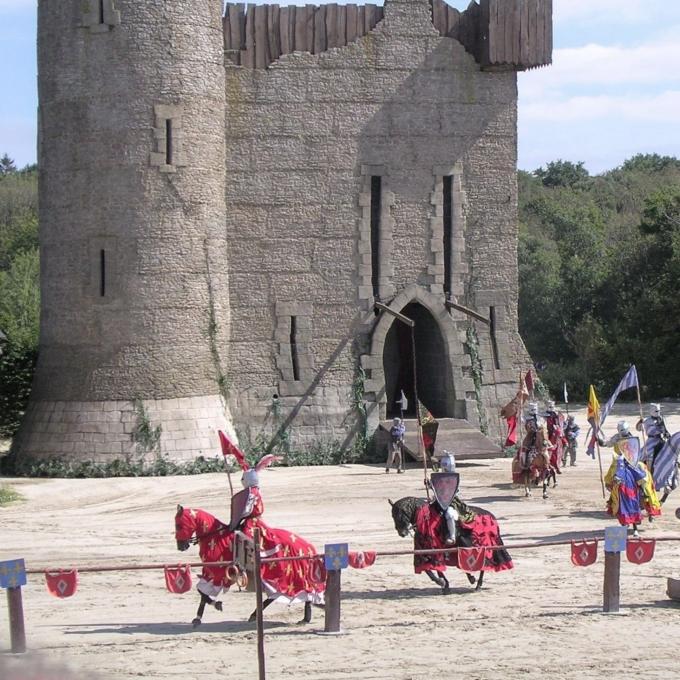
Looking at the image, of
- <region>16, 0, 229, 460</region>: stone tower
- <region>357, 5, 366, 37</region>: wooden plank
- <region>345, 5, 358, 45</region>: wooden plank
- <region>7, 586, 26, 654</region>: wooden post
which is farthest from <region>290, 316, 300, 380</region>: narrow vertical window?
<region>7, 586, 26, 654</region>: wooden post

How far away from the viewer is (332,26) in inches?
1035

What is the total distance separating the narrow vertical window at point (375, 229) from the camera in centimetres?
2655

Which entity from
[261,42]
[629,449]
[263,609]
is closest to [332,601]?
[263,609]

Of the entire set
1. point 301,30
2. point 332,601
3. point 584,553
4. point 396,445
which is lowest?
point 332,601

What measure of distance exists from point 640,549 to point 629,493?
3232 millimetres

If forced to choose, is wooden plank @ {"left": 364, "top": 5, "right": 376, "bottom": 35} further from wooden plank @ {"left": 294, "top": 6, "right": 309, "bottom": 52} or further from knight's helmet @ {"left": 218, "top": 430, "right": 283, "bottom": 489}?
knight's helmet @ {"left": 218, "top": 430, "right": 283, "bottom": 489}


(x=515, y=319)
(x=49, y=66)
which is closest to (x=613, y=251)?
(x=515, y=319)

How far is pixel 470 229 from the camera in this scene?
27.2 metres

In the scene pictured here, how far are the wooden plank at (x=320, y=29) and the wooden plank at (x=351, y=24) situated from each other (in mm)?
459

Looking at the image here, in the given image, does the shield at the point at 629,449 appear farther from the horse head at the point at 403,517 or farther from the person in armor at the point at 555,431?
the person in armor at the point at 555,431

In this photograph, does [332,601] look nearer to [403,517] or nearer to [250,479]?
[250,479]

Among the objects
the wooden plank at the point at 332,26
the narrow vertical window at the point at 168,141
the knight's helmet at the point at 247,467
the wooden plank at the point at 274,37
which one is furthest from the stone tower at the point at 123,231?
the knight's helmet at the point at 247,467

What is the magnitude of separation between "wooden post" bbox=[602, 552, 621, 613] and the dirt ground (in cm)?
13

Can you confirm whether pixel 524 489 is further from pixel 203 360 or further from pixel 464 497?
pixel 203 360
